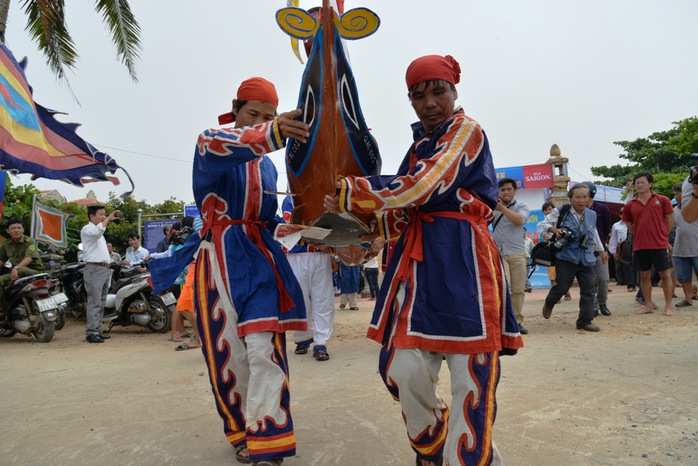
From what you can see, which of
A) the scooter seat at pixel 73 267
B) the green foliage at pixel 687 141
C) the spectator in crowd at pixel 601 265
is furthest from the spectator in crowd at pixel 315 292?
the green foliage at pixel 687 141

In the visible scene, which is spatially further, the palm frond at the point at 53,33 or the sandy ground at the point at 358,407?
the palm frond at the point at 53,33

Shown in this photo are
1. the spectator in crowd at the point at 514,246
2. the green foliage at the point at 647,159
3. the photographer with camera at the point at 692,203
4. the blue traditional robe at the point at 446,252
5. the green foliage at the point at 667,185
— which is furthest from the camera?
the green foliage at the point at 647,159

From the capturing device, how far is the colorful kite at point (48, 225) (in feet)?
27.0

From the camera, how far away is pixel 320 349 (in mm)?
5184

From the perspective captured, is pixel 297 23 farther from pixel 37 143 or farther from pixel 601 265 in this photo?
pixel 601 265

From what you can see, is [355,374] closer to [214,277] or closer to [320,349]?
[320,349]

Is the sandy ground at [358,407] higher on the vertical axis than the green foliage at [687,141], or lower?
lower

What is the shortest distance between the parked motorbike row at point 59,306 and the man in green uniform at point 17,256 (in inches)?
7.2

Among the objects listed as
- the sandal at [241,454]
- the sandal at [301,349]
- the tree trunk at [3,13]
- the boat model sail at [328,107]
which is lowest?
the sandal at [301,349]

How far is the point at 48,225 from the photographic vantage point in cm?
854

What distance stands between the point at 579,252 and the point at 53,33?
10443mm

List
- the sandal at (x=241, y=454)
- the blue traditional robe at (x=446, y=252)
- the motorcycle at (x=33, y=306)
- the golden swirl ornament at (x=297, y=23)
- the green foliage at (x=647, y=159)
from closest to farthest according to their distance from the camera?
the blue traditional robe at (x=446, y=252)
the golden swirl ornament at (x=297, y=23)
the sandal at (x=241, y=454)
the motorcycle at (x=33, y=306)
the green foliage at (x=647, y=159)

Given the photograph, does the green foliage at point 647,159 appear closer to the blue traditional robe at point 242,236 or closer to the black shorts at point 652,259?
the black shorts at point 652,259

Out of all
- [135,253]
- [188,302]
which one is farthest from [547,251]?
[135,253]
